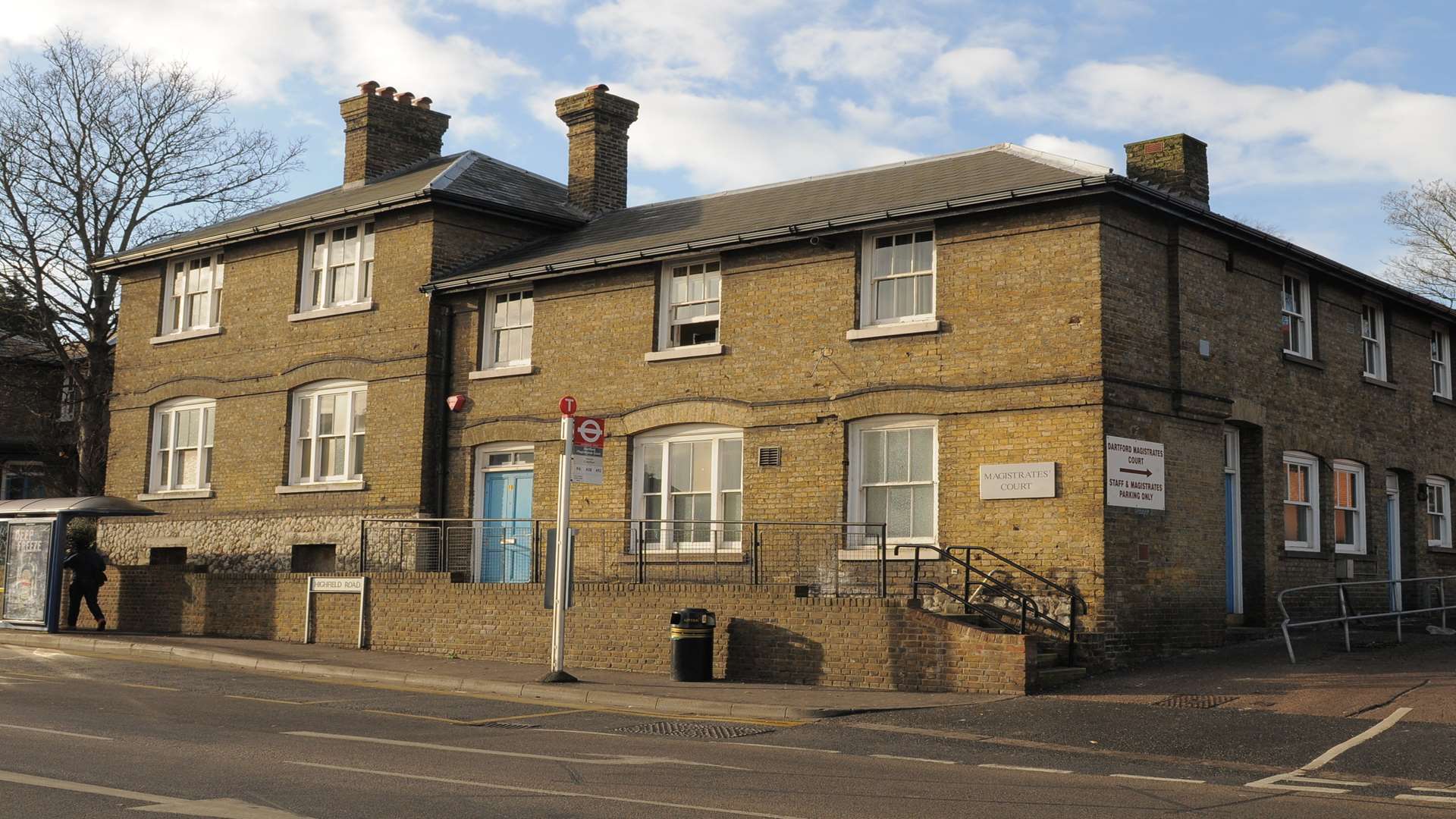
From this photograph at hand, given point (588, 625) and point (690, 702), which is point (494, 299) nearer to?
point (588, 625)

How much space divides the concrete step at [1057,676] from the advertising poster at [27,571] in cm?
1655

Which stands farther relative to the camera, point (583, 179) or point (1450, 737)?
point (583, 179)

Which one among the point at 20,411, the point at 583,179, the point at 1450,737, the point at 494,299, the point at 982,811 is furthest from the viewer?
the point at 20,411

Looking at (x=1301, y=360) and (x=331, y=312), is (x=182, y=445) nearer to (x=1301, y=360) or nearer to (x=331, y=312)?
(x=331, y=312)

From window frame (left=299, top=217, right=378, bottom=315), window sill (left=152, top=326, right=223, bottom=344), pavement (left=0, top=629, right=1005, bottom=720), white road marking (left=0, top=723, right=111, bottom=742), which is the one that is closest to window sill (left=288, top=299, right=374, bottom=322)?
window frame (left=299, top=217, right=378, bottom=315)

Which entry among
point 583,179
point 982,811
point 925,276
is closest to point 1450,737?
point 982,811

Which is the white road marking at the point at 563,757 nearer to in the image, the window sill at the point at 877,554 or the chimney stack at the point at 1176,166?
the window sill at the point at 877,554

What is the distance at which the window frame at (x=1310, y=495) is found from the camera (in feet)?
70.7

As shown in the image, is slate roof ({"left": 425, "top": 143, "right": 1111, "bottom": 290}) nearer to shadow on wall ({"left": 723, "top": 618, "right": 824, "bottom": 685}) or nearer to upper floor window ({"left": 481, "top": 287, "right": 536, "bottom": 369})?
upper floor window ({"left": 481, "top": 287, "right": 536, "bottom": 369})

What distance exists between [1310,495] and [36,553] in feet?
67.6

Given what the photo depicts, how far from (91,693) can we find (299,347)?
1137 cm

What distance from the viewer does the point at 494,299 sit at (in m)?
24.2

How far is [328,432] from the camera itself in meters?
25.7

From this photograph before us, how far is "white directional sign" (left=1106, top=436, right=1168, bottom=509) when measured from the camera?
17.6m
